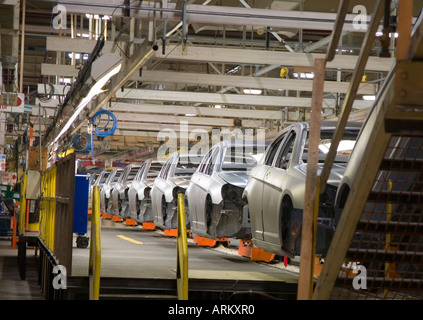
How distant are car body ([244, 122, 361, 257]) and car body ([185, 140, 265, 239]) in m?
1.34

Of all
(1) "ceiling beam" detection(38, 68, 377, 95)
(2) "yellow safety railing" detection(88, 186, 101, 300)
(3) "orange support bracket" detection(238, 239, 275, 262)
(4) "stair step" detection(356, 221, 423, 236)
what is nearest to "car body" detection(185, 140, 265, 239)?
(3) "orange support bracket" detection(238, 239, 275, 262)

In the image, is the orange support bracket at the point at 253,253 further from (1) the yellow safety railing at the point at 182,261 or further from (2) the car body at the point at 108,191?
(2) the car body at the point at 108,191

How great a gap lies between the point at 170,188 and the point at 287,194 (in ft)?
21.3

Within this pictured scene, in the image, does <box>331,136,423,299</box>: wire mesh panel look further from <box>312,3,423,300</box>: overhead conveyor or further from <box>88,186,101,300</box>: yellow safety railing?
<box>88,186,101,300</box>: yellow safety railing

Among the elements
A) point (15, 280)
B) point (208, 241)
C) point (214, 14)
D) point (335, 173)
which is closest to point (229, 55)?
point (214, 14)

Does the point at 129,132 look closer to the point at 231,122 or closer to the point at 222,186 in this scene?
the point at 231,122

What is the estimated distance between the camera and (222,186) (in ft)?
33.3

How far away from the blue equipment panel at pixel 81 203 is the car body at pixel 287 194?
7.83ft

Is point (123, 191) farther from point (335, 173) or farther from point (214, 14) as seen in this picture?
point (335, 173)

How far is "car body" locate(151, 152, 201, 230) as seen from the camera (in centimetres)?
1360

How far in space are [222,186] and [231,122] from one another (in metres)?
12.8

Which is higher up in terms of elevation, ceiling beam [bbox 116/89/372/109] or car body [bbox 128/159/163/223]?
ceiling beam [bbox 116/89/372/109]
